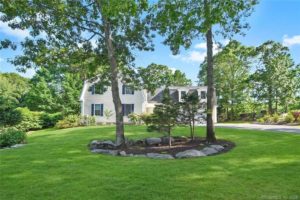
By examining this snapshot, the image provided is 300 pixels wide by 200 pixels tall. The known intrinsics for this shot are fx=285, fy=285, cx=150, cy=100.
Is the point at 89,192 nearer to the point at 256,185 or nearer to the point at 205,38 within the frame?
the point at 256,185

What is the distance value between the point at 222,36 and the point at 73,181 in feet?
29.6

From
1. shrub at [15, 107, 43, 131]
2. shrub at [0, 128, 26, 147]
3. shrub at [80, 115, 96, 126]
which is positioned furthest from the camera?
shrub at [80, 115, 96, 126]

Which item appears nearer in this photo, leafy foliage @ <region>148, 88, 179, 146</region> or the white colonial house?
leafy foliage @ <region>148, 88, 179, 146</region>

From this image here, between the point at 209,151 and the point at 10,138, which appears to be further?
the point at 10,138

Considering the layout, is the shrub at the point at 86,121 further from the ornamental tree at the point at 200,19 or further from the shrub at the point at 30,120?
the ornamental tree at the point at 200,19

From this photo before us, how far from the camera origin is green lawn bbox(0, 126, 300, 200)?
504cm

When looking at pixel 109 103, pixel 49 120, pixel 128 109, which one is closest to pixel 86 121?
pixel 49 120

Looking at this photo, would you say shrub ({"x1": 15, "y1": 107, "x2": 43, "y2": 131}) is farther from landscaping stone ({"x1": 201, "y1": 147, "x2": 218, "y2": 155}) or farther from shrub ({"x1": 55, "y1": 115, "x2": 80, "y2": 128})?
landscaping stone ({"x1": 201, "y1": 147, "x2": 218, "y2": 155})

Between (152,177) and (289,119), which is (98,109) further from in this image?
(152,177)

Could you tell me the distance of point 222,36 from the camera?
12250mm

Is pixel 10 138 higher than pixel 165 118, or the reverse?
pixel 165 118

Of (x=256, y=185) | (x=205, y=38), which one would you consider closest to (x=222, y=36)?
(x=205, y=38)

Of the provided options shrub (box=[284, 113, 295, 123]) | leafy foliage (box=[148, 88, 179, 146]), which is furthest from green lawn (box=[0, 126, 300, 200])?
shrub (box=[284, 113, 295, 123])

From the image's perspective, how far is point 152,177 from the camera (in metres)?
6.11
